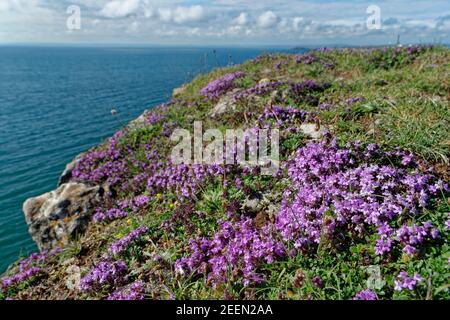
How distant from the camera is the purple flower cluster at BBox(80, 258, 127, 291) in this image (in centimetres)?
621

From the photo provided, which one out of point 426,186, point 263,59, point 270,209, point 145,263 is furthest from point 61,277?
point 263,59

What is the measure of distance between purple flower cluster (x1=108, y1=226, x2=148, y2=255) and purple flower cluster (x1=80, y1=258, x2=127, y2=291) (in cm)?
34

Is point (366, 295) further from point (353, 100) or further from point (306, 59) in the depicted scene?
point (306, 59)

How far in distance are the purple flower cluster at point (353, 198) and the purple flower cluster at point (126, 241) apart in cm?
289

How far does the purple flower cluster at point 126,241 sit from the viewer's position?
6816 mm

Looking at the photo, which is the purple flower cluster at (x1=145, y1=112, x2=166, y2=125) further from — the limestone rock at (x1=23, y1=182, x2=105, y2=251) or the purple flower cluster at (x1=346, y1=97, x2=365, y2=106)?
the purple flower cluster at (x1=346, y1=97, x2=365, y2=106)

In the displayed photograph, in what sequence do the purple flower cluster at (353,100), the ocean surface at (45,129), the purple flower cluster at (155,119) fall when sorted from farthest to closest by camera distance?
the ocean surface at (45,129)
the purple flower cluster at (155,119)
the purple flower cluster at (353,100)

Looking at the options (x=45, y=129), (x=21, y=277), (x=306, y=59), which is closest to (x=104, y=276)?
(x=21, y=277)

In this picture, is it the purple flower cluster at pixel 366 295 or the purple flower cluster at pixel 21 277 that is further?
the purple flower cluster at pixel 21 277

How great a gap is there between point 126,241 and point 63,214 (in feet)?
13.0

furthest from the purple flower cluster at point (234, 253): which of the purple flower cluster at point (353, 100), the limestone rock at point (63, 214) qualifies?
the purple flower cluster at point (353, 100)

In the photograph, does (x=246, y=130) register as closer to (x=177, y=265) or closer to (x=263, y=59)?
(x=177, y=265)

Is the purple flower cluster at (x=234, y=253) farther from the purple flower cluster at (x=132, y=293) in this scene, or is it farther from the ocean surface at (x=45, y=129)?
the ocean surface at (x=45, y=129)

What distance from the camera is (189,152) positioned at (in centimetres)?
991
